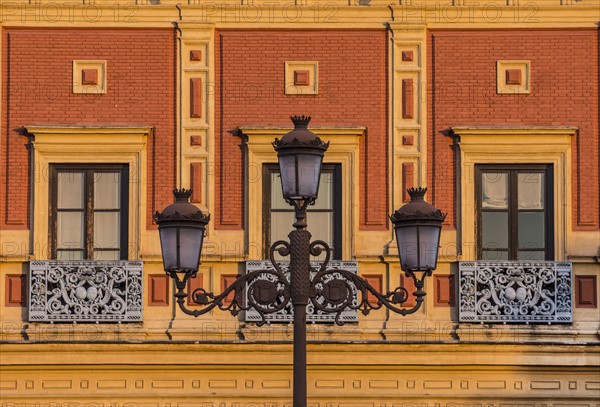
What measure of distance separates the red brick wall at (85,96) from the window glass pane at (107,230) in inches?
17.6

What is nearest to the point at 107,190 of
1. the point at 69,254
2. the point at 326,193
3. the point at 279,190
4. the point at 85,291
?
the point at 69,254

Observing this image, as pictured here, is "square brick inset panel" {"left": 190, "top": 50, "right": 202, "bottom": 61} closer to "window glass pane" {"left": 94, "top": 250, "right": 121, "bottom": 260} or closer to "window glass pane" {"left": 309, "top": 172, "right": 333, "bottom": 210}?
"window glass pane" {"left": 309, "top": 172, "right": 333, "bottom": 210}

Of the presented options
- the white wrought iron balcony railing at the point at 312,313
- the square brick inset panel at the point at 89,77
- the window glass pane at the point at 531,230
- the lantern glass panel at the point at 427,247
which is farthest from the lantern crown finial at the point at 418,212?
the square brick inset panel at the point at 89,77

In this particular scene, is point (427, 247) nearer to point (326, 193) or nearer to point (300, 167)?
point (300, 167)

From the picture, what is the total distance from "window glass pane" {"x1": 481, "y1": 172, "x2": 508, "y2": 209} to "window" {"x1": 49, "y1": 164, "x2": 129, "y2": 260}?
462 cm

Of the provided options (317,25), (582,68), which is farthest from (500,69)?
(317,25)

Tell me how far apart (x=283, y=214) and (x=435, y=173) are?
203 cm

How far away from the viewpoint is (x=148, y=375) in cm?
2098

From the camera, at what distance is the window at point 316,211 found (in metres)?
21.4

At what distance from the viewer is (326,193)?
21500mm

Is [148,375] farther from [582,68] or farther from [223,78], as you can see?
[582,68]

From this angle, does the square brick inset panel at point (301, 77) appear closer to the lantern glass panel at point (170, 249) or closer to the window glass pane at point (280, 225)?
the window glass pane at point (280, 225)

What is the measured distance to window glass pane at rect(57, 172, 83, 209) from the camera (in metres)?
21.4

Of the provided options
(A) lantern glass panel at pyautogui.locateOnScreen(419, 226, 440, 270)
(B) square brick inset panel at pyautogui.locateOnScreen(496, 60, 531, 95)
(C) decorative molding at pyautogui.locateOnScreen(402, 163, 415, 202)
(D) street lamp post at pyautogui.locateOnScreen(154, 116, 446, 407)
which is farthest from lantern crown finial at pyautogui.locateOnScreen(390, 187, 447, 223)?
(B) square brick inset panel at pyautogui.locateOnScreen(496, 60, 531, 95)
